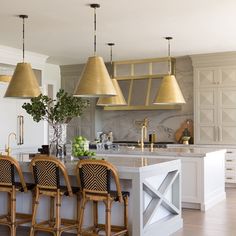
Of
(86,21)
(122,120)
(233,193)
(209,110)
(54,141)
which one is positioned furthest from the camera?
(122,120)

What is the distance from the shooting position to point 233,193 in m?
7.75

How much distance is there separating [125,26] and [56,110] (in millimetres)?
1869

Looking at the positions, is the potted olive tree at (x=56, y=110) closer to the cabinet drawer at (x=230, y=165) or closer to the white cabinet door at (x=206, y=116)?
the white cabinet door at (x=206, y=116)

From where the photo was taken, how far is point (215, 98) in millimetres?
8688

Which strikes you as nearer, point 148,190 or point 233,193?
point 148,190

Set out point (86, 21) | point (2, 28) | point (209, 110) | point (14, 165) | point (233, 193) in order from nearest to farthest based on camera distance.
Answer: point (14, 165)
point (86, 21)
point (2, 28)
point (233, 193)
point (209, 110)

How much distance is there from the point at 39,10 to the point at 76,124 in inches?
205

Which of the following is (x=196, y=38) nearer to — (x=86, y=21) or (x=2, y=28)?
(x=86, y=21)

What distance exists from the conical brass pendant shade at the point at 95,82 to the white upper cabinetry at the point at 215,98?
4.48m

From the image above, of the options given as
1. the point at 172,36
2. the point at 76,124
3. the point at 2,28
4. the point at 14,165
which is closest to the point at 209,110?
the point at 172,36

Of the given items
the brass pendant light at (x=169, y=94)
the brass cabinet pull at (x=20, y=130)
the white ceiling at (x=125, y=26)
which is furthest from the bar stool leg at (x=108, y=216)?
the brass cabinet pull at (x=20, y=130)

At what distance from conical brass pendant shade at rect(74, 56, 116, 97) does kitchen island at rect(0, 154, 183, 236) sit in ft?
2.45

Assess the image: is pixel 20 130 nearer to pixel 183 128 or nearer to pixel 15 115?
pixel 15 115

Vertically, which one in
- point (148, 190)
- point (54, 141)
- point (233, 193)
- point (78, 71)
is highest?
point (78, 71)
